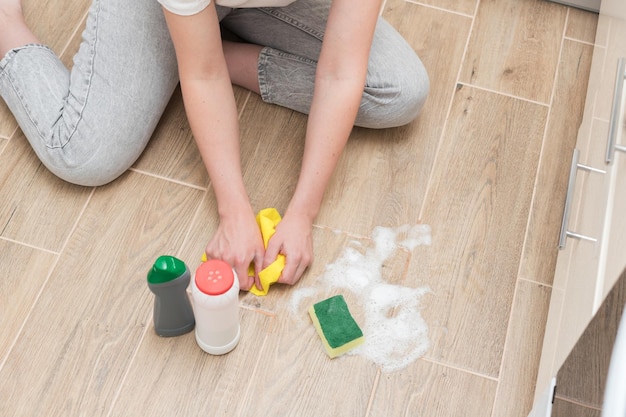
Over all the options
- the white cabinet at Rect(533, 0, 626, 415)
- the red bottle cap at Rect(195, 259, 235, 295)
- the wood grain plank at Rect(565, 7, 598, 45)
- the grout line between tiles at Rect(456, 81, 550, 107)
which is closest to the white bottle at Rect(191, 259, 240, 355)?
the red bottle cap at Rect(195, 259, 235, 295)

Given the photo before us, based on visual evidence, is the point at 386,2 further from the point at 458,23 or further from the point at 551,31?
the point at 551,31

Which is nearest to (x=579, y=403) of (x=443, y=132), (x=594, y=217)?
(x=594, y=217)

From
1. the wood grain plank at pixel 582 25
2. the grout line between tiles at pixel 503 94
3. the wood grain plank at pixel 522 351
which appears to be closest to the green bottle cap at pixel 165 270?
the wood grain plank at pixel 522 351

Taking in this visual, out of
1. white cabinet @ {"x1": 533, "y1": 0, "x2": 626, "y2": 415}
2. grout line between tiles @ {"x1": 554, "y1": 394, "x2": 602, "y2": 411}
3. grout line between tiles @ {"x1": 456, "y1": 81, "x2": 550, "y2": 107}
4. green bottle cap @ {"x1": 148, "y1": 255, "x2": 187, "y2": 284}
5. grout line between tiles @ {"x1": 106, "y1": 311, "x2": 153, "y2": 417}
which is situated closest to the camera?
grout line between tiles @ {"x1": 554, "y1": 394, "x2": 602, "y2": 411}

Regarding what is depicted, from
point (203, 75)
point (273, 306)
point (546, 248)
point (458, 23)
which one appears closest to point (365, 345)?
point (273, 306)

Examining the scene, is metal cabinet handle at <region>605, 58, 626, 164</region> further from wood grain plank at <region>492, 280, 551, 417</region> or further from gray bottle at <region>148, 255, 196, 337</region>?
gray bottle at <region>148, 255, 196, 337</region>

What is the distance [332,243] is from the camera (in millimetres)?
1312

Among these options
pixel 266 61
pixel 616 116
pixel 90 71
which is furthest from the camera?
pixel 266 61

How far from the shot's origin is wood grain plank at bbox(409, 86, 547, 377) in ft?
4.06

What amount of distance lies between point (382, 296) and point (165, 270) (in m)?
0.39

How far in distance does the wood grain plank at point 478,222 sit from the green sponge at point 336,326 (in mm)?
139

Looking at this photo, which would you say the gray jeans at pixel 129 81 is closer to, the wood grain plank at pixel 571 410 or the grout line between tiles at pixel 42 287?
the grout line between tiles at pixel 42 287

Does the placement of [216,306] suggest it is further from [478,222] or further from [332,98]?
[478,222]

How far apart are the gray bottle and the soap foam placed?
182 millimetres
